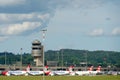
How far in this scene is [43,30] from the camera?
8744cm

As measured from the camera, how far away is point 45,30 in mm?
88125

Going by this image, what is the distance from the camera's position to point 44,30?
3455 inches

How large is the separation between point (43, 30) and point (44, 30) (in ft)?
1.22

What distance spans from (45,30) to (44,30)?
1.40ft
